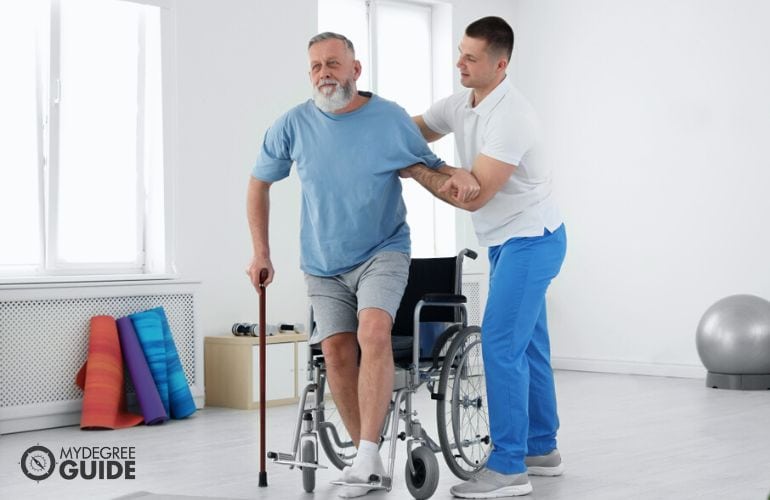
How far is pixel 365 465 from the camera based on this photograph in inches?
120

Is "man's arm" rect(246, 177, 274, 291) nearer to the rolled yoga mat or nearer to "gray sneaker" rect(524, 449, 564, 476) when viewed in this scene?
"gray sneaker" rect(524, 449, 564, 476)

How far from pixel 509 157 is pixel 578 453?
4.68 feet

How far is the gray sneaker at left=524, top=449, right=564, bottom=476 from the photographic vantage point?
3.65 meters

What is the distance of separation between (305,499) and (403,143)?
1.12 m

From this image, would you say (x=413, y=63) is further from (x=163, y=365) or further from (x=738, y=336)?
(x=163, y=365)

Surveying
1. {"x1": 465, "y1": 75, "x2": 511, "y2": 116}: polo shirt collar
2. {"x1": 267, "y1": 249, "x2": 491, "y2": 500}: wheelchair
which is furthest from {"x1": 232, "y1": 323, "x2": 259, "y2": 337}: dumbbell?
{"x1": 465, "y1": 75, "x2": 511, "y2": 116}: polo shirt collar

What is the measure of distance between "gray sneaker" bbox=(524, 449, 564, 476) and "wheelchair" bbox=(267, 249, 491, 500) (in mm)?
158

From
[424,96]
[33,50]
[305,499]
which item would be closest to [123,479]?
[305,499]

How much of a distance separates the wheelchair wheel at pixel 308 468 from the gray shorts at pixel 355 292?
12.5 inches

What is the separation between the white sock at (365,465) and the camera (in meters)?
3.04

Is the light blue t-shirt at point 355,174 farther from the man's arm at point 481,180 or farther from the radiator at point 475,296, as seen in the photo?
the radiator at point 475,296

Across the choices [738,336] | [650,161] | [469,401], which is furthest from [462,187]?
[650,161]

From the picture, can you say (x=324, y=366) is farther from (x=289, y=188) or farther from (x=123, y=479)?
(x=289, y=188)
